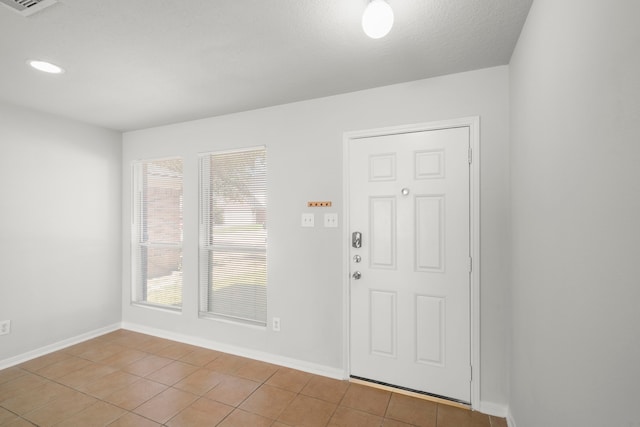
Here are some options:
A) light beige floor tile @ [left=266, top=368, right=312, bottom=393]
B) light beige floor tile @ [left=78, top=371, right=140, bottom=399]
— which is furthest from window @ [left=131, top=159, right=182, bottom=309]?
light beige floor tile @ [left=266, top=368, right=312, bottom=393]

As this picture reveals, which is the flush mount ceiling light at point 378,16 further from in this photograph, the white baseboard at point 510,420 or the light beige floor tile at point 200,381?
the light beige floor tile at point 200,381

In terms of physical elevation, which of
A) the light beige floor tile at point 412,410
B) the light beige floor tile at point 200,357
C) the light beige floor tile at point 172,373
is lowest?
the light beige floor tile at point 200,357

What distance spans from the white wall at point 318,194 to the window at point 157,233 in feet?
0.66

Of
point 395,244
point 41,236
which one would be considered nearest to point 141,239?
point 41,236

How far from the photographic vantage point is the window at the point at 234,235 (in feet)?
10.3

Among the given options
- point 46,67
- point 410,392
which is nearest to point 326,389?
point 410,392

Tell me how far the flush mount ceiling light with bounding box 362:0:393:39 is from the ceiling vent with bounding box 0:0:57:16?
1566 mm

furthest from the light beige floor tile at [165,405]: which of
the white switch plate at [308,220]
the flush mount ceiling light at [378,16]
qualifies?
the flush mount ceiling light at [378,16]

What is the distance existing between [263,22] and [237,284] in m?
2.48

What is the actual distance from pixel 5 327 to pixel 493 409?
14.2ft

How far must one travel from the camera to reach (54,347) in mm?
3246

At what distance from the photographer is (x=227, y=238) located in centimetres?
333

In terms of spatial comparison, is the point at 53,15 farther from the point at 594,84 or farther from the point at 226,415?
the point at 226,415

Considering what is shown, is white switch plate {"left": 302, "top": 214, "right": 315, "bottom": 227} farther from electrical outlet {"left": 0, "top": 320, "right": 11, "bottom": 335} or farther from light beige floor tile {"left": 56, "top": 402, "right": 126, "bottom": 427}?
electrical outlet {"left": 0, "top": 320, "right": 11, "bottom": 335}
